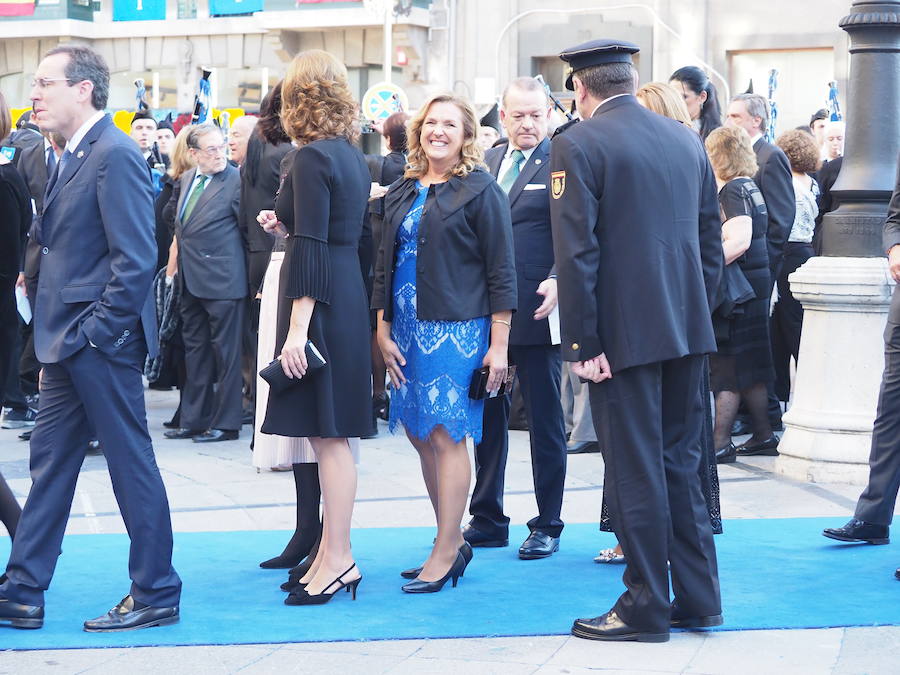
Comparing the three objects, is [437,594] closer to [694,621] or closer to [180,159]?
[694,621]

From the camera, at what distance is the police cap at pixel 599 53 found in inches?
198

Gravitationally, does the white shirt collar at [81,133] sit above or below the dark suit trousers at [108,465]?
above

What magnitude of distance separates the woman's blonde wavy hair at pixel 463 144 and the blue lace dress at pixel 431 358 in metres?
0.12

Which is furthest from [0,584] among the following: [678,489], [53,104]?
[678,489]

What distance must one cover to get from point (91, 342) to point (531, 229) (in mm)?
2187

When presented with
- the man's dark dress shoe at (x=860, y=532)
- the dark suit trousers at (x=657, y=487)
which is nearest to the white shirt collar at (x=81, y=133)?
the dark suit trousers at (x=657, y=487)

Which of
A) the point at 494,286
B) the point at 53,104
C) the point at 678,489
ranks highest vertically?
the point at 53,104

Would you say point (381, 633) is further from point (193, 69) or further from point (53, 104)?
point (193, 69)

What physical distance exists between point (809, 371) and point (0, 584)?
14.9 ft

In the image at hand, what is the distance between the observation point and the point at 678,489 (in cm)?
502

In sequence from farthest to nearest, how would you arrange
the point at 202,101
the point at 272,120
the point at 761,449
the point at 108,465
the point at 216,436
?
the point at 202,101
the point at 216,436
the point at 761,449
the point at 272,120
the point at 108,465

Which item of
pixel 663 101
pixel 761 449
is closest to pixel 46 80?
pixel 663 101

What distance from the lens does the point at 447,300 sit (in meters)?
5.59

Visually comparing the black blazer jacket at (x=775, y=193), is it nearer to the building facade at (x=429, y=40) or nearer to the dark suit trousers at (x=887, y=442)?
the dark suit trousers at (x=887, y=442)
